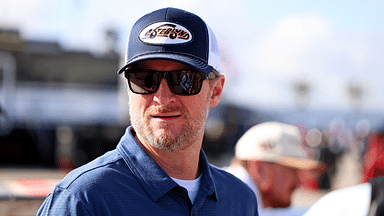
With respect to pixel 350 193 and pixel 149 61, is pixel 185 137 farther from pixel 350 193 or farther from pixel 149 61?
pixel 350 193

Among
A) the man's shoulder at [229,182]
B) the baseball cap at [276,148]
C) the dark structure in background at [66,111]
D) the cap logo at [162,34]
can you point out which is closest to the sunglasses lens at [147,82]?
the cap logo at [162,34]

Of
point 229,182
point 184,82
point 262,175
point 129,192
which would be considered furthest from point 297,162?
point 129,192

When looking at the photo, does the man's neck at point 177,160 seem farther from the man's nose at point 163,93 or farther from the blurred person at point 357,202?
the blurred person at point 357,202

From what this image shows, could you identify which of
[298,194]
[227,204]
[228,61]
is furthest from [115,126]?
[227,204]

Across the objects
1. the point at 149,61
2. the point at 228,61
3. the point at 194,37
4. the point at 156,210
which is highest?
the point at 194,37

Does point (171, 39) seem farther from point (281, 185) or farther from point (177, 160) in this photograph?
point (281, 185)

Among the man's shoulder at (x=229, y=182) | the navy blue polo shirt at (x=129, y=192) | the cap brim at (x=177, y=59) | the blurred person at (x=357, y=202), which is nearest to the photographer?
the navy blue polo shirt at (x=129, y=192)

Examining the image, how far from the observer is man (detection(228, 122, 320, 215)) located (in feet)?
11.2

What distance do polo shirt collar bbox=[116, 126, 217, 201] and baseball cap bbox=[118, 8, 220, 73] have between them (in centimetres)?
31

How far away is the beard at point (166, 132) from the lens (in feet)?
5.02

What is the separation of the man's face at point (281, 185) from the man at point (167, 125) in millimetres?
1726

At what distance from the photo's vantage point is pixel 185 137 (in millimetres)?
1573

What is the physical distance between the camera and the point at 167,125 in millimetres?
1541

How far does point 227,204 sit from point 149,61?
0.69m
